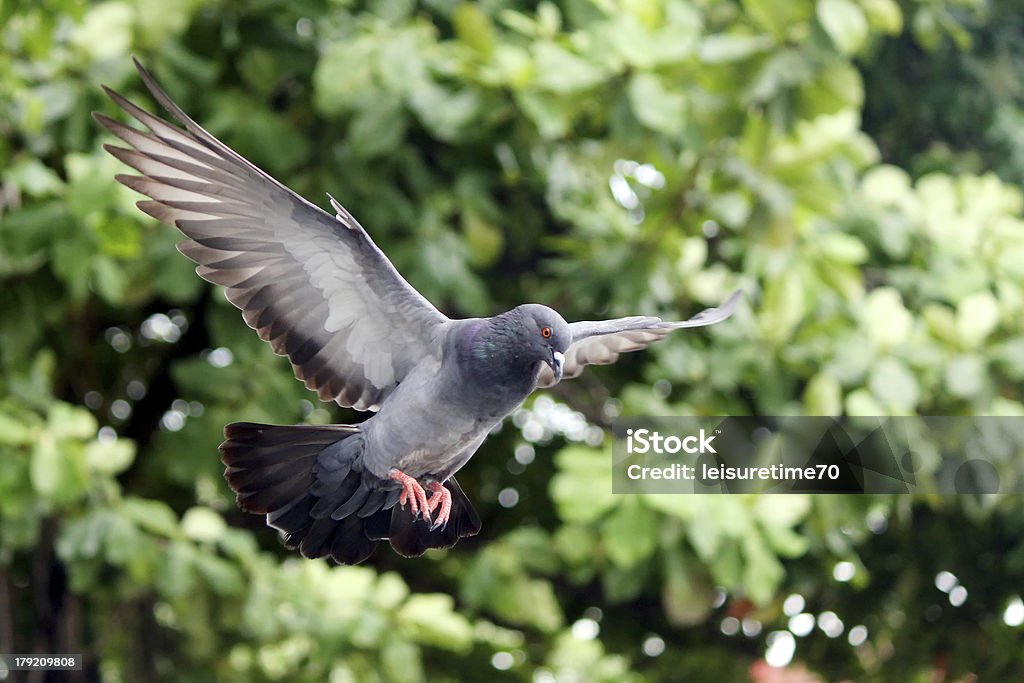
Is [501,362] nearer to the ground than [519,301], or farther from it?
farther from it

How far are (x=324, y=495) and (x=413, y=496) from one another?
125 mm

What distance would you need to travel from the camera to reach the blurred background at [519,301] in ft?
9.98

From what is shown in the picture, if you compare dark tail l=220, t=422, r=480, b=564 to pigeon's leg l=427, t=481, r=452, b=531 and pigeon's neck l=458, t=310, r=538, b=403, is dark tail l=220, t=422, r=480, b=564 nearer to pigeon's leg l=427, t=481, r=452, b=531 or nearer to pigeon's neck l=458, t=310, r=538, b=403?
pigeon's leg l=427, t=481, r=452, b=531

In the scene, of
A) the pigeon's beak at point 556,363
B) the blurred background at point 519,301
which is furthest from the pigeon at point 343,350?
the blurred background at point 519,301

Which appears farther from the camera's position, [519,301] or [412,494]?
[519,301]

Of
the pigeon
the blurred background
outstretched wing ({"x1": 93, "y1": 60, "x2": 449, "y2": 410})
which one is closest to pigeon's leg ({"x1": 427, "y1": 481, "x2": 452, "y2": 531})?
the pigeon

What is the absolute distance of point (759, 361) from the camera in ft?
12.6

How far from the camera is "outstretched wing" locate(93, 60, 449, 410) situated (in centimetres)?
96

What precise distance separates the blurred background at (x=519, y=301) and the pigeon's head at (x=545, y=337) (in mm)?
1654

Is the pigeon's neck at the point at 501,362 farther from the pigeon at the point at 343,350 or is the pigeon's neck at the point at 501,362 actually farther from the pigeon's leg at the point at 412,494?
the pigeon's leg at the point at 412,494

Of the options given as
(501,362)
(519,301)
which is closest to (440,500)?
(501,362)

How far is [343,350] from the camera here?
113 centimetres

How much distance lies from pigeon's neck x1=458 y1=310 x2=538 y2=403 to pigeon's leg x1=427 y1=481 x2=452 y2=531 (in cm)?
13

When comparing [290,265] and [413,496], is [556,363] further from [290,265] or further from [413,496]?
[290,265]
